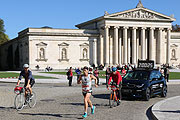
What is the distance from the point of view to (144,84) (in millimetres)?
16469

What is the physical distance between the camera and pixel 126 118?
36.8 feet

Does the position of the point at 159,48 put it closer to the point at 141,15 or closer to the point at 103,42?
the point at 141,15

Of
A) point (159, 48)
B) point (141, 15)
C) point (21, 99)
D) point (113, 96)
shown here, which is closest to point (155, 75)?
point (113, 96)

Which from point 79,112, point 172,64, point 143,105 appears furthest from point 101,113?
point 172,64

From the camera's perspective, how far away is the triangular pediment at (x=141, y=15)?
2630 inches

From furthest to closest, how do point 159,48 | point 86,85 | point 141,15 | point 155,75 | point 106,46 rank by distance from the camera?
point 159,48 < point 141,15 < point 106,46 < point 155,75 < point 86,85

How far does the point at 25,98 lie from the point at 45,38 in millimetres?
51902

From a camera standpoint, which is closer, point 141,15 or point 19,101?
point 19,101

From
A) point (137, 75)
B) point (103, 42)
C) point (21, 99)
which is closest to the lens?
point (21, 99)

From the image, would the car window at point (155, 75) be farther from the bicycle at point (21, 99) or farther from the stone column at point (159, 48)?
the stone column at point (159, 48)

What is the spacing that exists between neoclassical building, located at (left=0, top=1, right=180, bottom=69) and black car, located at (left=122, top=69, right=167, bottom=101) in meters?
47.7

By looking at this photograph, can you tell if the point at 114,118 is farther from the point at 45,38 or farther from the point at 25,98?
the point at 45,38

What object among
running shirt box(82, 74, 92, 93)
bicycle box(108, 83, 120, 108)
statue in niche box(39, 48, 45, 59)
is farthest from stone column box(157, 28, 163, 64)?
running shirt box(82, 74, 92, 93)

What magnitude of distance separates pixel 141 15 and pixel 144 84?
54386 mm
